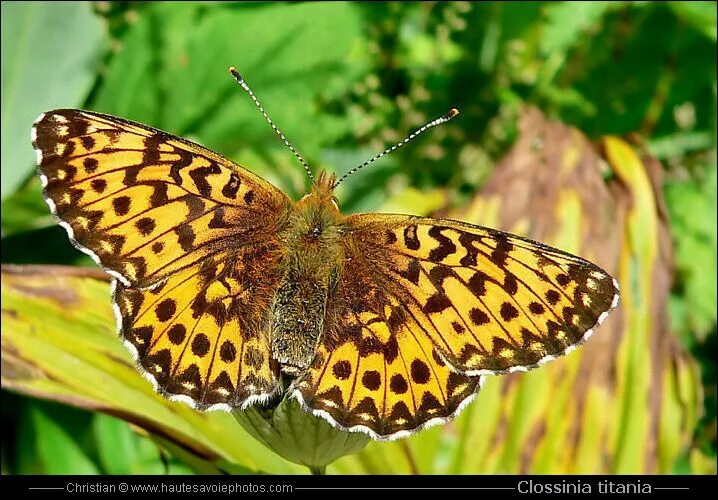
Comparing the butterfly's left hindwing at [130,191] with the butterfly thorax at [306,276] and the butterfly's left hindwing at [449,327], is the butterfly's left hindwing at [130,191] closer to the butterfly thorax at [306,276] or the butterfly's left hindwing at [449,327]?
the butterfly thorax at [306,276]

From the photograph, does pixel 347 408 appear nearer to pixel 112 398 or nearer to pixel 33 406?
pixel 112 398

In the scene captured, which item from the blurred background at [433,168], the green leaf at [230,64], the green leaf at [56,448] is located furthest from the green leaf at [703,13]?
the green leaf at [56,448]

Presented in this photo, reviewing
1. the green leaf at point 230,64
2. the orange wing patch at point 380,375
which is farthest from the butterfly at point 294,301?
the green leaf at point 230,64

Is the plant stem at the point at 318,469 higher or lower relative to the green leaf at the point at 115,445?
lower

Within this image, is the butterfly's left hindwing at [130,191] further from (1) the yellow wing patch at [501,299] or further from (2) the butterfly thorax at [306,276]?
(1) the yellow wing patch at [501,299]

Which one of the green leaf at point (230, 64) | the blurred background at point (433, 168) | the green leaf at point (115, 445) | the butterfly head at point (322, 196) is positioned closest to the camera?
the butterfly head at point (322, 196)

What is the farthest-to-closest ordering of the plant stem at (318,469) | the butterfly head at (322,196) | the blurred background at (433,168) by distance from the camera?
the blurred background at (433,168)
the butterfly head at (322,196)
the plant stem at (318,469)

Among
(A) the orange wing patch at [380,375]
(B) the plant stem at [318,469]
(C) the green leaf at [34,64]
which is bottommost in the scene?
(B) the plant stem at [318,469]

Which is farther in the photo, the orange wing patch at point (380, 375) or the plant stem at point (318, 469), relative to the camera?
the plant stem at point (318, 469)
